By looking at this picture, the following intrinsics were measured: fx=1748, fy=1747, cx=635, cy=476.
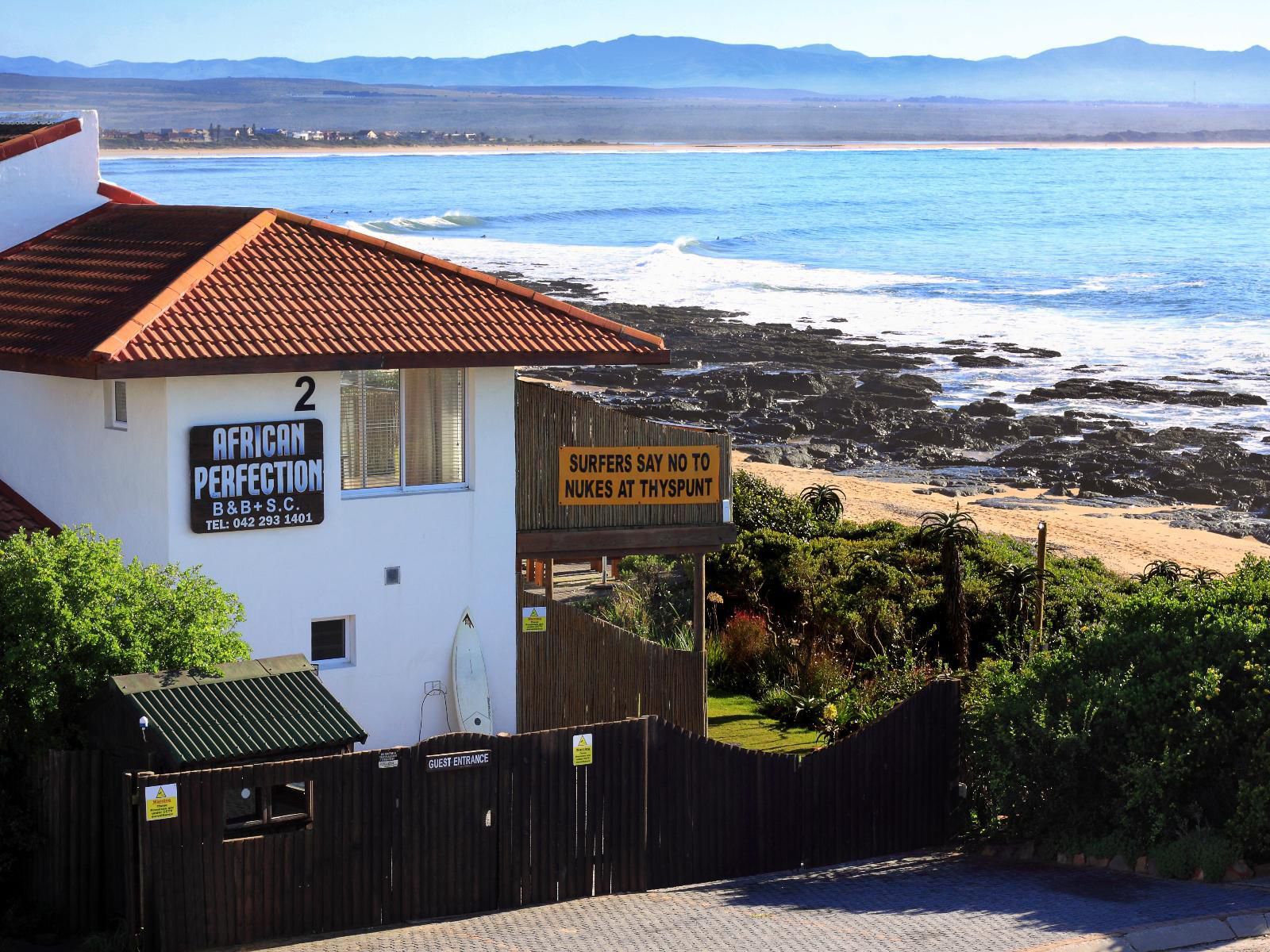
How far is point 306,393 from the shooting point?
53.0 feet

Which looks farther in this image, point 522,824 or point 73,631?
point 522,824

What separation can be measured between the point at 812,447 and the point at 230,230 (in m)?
29.3

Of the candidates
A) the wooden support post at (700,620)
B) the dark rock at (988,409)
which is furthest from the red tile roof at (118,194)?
the dark rock at (988,409)

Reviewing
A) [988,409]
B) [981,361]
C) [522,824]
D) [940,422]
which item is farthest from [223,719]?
[981,361]

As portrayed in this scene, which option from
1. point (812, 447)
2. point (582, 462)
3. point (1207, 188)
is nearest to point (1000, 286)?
point (812, 447)

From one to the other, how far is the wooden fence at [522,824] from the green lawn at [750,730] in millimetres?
3687

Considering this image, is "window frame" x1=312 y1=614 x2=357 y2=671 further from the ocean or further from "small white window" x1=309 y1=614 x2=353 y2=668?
the ocean

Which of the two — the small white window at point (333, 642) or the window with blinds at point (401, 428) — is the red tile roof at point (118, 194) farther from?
the small white window at point (333, 642)

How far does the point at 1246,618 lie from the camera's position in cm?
1419

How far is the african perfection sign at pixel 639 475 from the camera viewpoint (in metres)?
17.9

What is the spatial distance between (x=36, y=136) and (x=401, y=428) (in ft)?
18.9

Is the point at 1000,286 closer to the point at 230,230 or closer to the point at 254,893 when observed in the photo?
the point at 230,230

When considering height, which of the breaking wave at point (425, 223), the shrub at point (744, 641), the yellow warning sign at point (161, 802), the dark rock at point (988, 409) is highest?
the breaking wave at point (425, 223)

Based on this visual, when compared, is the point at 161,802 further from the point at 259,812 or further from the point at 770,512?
the point at 770,512
